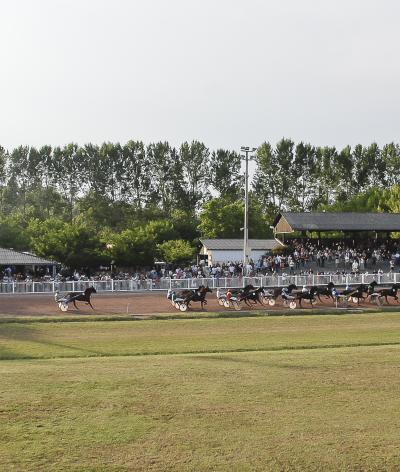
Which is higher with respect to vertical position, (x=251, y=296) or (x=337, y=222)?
(x=337, y=222)

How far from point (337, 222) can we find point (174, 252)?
1557 centimetres

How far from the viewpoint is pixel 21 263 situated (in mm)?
49531

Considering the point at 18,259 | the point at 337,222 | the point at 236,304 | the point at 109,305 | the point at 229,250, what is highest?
the point at 337,222

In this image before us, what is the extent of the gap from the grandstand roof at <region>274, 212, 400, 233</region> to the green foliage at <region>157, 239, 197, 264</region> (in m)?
9.74

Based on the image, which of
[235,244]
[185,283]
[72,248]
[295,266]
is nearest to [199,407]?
[185,283]

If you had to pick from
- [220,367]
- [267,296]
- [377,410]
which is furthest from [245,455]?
[267,296]

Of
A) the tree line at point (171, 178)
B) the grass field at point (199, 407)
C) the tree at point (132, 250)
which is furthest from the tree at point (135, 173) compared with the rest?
the grass field at point (199, 407)

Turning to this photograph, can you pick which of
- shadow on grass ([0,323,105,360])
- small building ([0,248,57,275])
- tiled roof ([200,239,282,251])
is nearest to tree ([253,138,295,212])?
tiled roof ([200,239,282,251])

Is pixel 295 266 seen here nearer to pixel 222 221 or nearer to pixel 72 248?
pixel 72 248

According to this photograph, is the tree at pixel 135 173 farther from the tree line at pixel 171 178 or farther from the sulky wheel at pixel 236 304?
the sulky wheel at pixel 236 304

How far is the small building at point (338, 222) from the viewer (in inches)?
2461

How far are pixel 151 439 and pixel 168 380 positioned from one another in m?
4.27

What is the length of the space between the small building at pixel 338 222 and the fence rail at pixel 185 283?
55.7 ft

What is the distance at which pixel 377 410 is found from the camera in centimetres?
1313
